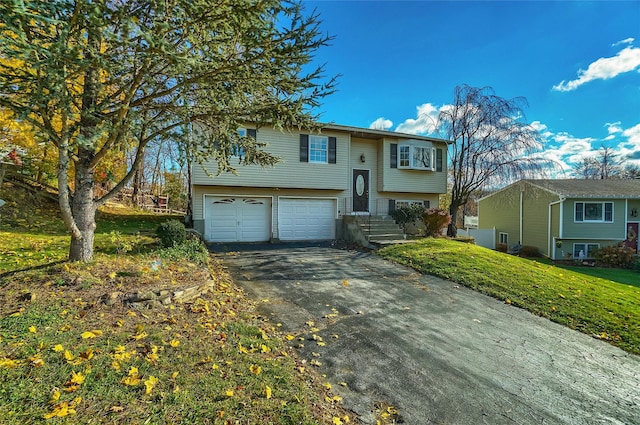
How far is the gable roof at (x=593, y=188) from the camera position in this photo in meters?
19.7

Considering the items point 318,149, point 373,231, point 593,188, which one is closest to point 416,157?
point 373,231

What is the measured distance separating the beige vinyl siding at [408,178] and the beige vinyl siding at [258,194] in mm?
2547

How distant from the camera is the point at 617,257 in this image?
17828 millimetres

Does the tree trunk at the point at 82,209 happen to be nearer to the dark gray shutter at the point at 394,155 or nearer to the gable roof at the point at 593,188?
the dark gray shutter at the point at 394,155

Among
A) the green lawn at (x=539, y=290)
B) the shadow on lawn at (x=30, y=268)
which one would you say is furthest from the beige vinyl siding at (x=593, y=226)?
the shadow on lawn at (x=30, y=268)

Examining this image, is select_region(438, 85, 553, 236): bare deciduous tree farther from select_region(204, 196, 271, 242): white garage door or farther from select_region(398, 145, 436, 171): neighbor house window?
select_region(204, 196, 271, 242): white garage door

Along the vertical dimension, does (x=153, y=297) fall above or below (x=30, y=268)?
below

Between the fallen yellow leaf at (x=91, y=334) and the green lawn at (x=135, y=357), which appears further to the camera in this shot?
the fallen yellow leaf at (x=91, y=334)

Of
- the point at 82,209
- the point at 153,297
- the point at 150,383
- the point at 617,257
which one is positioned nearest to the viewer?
the point at 150,383

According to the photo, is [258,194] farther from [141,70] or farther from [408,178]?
[141,70]

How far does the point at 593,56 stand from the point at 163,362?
18443mm

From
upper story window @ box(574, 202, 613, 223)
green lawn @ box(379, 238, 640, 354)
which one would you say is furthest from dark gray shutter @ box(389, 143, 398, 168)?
upper story window @ box(574, 202, 613, 223)

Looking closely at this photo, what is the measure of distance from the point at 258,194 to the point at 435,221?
28.0ft

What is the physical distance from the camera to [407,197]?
55.7 ft
